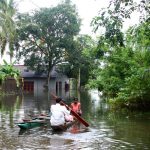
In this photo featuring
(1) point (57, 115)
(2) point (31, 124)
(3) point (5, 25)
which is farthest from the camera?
(3) point (5, 25)

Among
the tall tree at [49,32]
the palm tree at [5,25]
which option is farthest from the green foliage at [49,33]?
the palm tree at [5,25]

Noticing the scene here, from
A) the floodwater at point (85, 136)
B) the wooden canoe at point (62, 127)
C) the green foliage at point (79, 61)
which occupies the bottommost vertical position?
the floodwater at point (85, 136)

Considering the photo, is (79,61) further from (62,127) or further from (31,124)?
(62,127)

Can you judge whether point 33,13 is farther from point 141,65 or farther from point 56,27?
point 141,65

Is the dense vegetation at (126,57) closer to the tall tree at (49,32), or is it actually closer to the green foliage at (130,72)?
the green foliage at (130,72)

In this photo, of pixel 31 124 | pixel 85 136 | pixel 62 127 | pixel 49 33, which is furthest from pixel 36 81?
pixel 85 136

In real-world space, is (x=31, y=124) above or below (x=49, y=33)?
below

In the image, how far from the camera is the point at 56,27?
222 ft

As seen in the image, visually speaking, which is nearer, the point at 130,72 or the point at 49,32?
the point at 130,72

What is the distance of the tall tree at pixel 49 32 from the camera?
Result: 6688cm

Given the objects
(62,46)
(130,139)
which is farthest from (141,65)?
(62,46)

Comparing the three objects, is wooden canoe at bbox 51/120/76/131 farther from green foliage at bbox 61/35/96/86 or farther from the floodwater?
green foliage at bbox 61/35/96/86

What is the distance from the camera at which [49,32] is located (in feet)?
224

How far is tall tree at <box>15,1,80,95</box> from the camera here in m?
66.9
